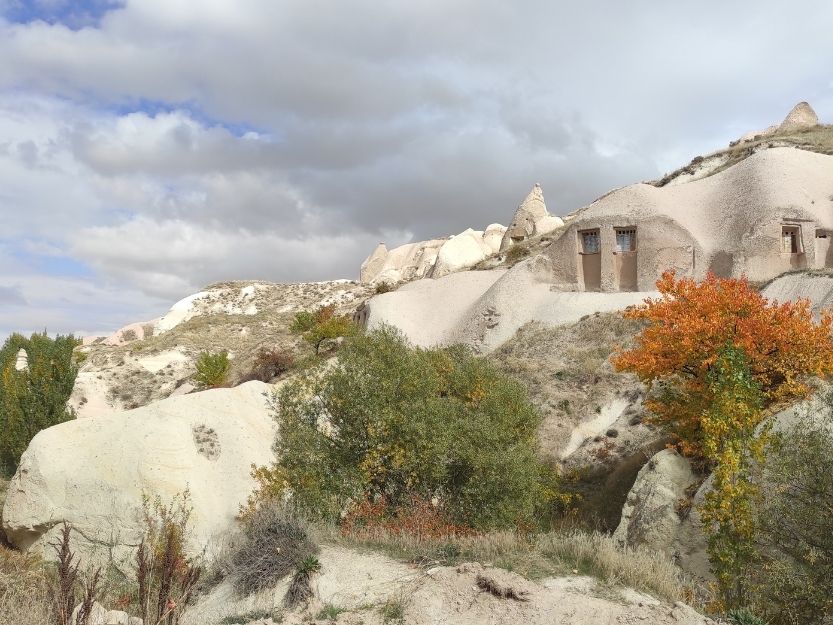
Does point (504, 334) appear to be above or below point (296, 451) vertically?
above

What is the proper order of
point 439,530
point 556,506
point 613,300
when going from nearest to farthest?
point 439,530 → point 556,506 → point 613,300

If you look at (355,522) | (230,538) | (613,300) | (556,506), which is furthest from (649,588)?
(613,300)

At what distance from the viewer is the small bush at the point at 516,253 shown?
45406 millimetres

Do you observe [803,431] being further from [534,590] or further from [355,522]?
[355,522]

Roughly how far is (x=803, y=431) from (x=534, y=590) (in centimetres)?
585

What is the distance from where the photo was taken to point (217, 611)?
10328 mm

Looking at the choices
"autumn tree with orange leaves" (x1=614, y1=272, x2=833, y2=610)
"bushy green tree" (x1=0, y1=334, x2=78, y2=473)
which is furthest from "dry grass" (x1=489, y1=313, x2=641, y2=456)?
"bushy green tree" (x1=0, y1=334, x2=78, y2=473)

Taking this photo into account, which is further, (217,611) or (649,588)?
(217,611)

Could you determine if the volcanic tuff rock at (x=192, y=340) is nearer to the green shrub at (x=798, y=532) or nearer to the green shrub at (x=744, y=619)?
the green shrub at (x=798, y=532)

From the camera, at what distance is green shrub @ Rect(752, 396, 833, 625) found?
9008 mm

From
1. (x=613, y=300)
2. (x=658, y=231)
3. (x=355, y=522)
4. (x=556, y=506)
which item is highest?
(x=658, y=231)

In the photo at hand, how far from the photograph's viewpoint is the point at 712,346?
14.1 metres

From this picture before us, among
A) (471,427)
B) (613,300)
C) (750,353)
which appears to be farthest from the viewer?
(613,300)

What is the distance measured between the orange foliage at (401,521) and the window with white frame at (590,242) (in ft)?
74.1
